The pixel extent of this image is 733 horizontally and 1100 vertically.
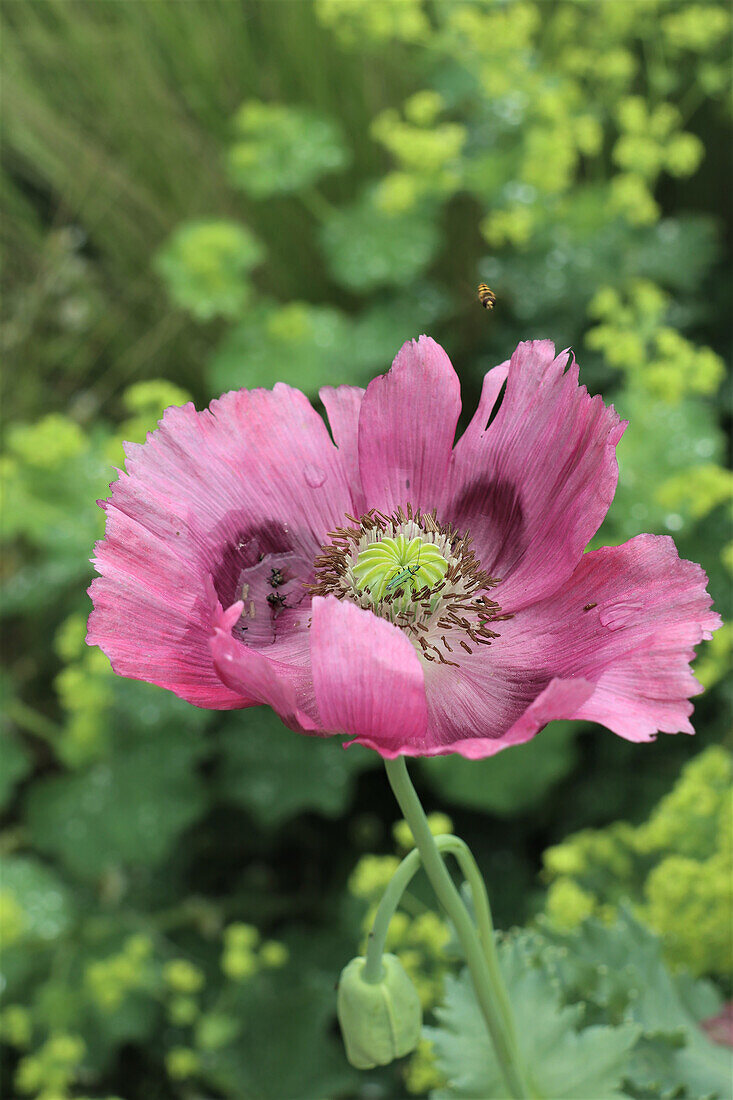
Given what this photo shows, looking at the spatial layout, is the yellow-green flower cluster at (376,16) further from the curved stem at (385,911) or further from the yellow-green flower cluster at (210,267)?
the curved stem at (385,911)

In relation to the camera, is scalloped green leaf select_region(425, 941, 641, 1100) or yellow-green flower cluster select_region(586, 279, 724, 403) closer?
scalloped green leaf select_region(425, 941, 641, 1100)

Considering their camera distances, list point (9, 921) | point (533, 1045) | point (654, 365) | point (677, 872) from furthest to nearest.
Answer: point (654, 365) < point (9, 921) < point (677, 872) < point (533, 1045)

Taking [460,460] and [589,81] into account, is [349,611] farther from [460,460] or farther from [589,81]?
[589,81]

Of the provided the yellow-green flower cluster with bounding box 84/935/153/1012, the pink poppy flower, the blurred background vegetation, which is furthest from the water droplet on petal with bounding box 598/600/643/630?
the yellow-green flower cluster with bounding box 84/935/153/1012

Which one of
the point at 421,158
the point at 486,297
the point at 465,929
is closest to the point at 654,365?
the point at 421,158

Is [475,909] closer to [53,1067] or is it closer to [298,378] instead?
[53,1067]

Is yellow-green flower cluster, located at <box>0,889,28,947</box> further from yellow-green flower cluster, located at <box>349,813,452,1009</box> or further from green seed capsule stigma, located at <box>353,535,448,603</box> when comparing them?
green seed capsule stigma, located at <box>353,535,448,603</box>
